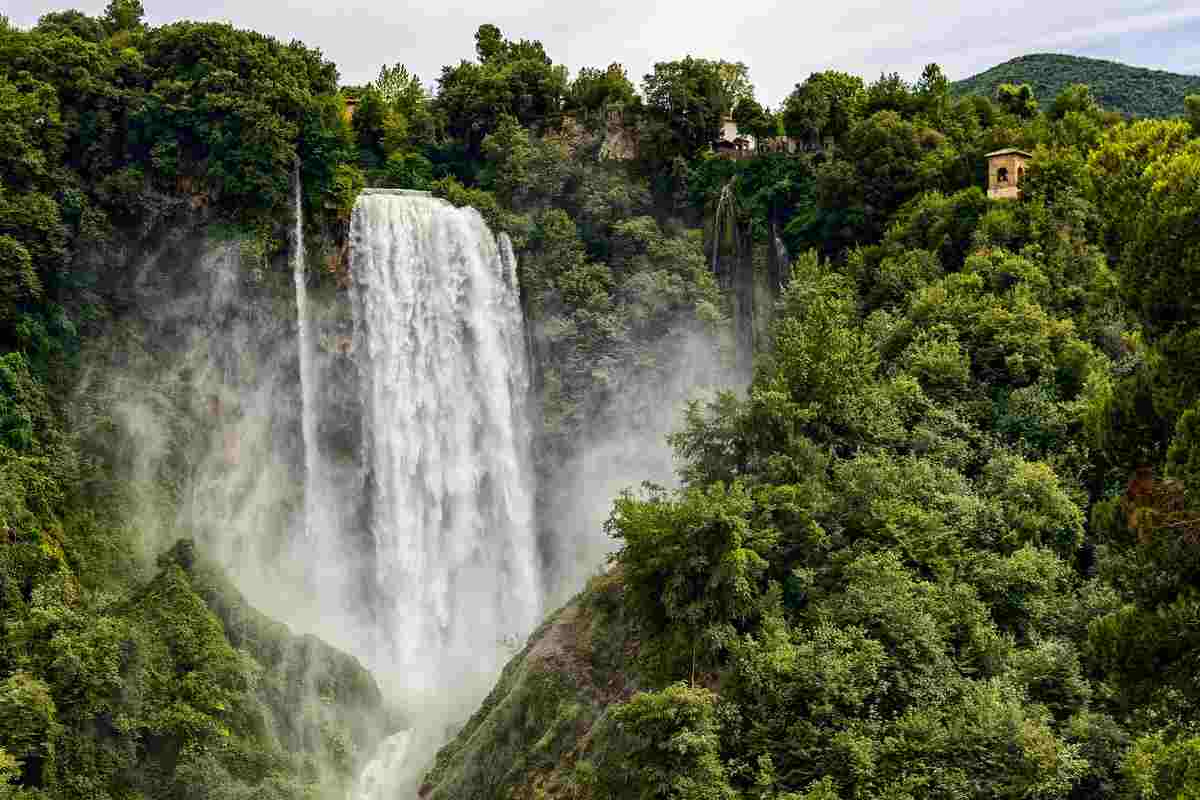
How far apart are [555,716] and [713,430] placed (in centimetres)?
765

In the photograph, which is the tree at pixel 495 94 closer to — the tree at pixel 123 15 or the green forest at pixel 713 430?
the green forest at pixel 713 430

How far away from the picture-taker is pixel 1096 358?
1262 inches

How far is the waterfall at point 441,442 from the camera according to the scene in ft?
127

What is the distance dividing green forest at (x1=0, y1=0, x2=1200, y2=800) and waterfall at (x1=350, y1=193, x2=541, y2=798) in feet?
4.63

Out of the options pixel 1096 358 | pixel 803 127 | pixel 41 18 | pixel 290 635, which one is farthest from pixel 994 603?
pixel 41 18

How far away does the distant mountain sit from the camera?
2601 inches

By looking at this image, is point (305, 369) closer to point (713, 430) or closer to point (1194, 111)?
point (713, 430)

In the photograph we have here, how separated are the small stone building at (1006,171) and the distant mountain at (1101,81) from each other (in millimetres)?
27291

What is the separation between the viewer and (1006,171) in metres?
38.8

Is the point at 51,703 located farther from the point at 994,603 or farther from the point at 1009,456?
the point at 1009,456

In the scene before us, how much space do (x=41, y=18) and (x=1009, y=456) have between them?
33525 millimetres

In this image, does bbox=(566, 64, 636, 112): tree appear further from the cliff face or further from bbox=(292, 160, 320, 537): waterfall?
the cliff face

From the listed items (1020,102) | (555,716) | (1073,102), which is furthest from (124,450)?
(1073,102)

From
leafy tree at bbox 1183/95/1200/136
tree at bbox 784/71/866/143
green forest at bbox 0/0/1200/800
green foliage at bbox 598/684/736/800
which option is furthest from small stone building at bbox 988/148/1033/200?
green foliage at bbox 598/684/736/800
